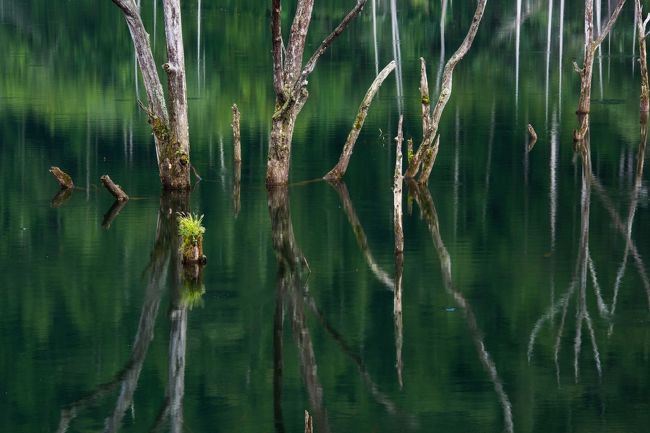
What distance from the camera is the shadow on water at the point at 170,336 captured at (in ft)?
49.1

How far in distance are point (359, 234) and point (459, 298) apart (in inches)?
182

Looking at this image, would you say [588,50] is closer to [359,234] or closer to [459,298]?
[359,234]

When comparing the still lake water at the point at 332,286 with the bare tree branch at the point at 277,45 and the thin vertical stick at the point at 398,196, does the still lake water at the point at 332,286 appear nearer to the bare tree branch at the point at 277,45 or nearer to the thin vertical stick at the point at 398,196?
the thin vertical stick at the point at 398,196

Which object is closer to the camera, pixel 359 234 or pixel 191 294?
pixel 191 294

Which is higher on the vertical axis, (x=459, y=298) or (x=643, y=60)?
(x=643, y=60)

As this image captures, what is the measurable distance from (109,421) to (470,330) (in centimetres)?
523

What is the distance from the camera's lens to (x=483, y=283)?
2062cm

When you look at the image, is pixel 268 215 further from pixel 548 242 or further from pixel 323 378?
pixel 323 378

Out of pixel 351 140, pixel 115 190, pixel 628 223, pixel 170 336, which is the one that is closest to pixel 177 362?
pixel 170 336

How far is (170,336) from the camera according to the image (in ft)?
58.4

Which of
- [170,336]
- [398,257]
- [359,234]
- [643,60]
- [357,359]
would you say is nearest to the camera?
[357,359]

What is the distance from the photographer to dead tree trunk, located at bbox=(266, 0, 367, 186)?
85.8 ft

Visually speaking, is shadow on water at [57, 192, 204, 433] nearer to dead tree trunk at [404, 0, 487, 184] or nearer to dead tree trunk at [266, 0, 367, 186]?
dead tree trunk at [266, 0, 367, 186]

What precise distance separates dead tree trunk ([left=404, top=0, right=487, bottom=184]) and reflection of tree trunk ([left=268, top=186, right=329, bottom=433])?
8.80ft
